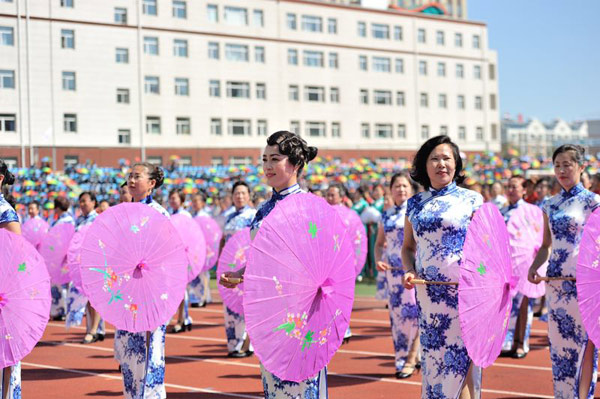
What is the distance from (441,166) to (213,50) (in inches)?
1764

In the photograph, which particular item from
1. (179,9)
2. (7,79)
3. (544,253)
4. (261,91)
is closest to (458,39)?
(261,91)

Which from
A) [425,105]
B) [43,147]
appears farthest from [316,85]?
[43,147]

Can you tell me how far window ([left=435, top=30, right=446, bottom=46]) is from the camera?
193 feet

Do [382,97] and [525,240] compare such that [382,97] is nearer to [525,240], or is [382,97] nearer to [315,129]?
[315,129]

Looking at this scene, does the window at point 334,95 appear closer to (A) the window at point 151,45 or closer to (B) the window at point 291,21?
(B) the window at point 291,21

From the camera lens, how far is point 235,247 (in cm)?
980

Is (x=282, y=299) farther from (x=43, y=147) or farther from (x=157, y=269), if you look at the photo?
(x=43, y=147)

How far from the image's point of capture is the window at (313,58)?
5316 cm

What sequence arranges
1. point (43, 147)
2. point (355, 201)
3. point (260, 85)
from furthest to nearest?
point (260, 85), point (43, 147), point (355, 201)

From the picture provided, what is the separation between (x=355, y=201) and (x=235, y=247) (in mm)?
9958

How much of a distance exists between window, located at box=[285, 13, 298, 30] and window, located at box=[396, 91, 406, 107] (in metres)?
8.70

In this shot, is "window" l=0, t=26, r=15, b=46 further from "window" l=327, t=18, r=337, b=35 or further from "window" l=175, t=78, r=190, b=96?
"window" l=327, t=18, r=337, b=35

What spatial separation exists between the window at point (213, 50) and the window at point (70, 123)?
28.9ft

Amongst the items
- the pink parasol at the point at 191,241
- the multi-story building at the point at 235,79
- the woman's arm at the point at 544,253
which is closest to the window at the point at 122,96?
the multi-story building at the point at 235,79
